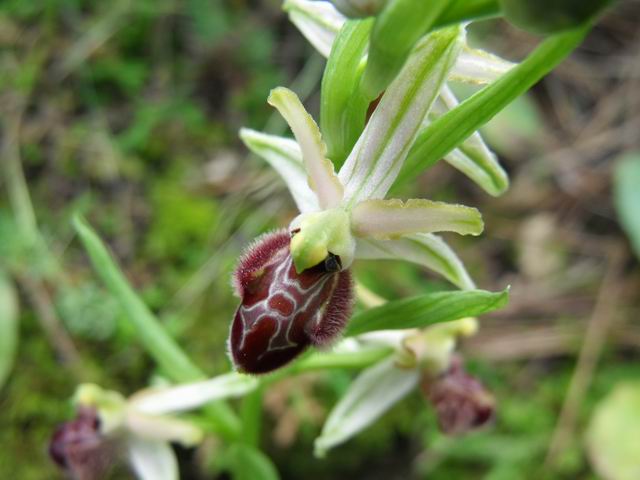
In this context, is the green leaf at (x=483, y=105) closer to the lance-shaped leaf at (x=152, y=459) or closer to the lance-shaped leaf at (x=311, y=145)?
the lance-shaped leaf at (x=311, y=145)

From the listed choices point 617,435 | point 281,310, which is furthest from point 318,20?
point 617,435

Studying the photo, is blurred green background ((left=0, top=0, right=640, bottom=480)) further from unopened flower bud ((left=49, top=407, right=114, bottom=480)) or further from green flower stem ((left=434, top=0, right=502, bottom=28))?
green flower stem ((left=434, top=0, right=502, bottom=28))

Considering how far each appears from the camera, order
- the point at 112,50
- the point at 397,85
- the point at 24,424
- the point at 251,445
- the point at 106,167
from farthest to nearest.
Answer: the point at 112,50
the point at 106,167
the point at 24,424
the point at 251,445
the point at 397,85

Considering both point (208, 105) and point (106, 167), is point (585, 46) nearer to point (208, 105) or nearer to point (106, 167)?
point (208, 105)

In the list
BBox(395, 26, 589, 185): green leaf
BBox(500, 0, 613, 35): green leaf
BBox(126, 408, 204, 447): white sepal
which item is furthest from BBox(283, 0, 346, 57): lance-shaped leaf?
BBox(126, 408, 204, 447): white sepal

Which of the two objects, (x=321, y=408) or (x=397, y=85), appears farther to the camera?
(x=321, y=408)

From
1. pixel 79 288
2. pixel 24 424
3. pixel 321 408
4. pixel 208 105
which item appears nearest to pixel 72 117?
pixel 208 105

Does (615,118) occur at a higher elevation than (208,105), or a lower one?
lower
